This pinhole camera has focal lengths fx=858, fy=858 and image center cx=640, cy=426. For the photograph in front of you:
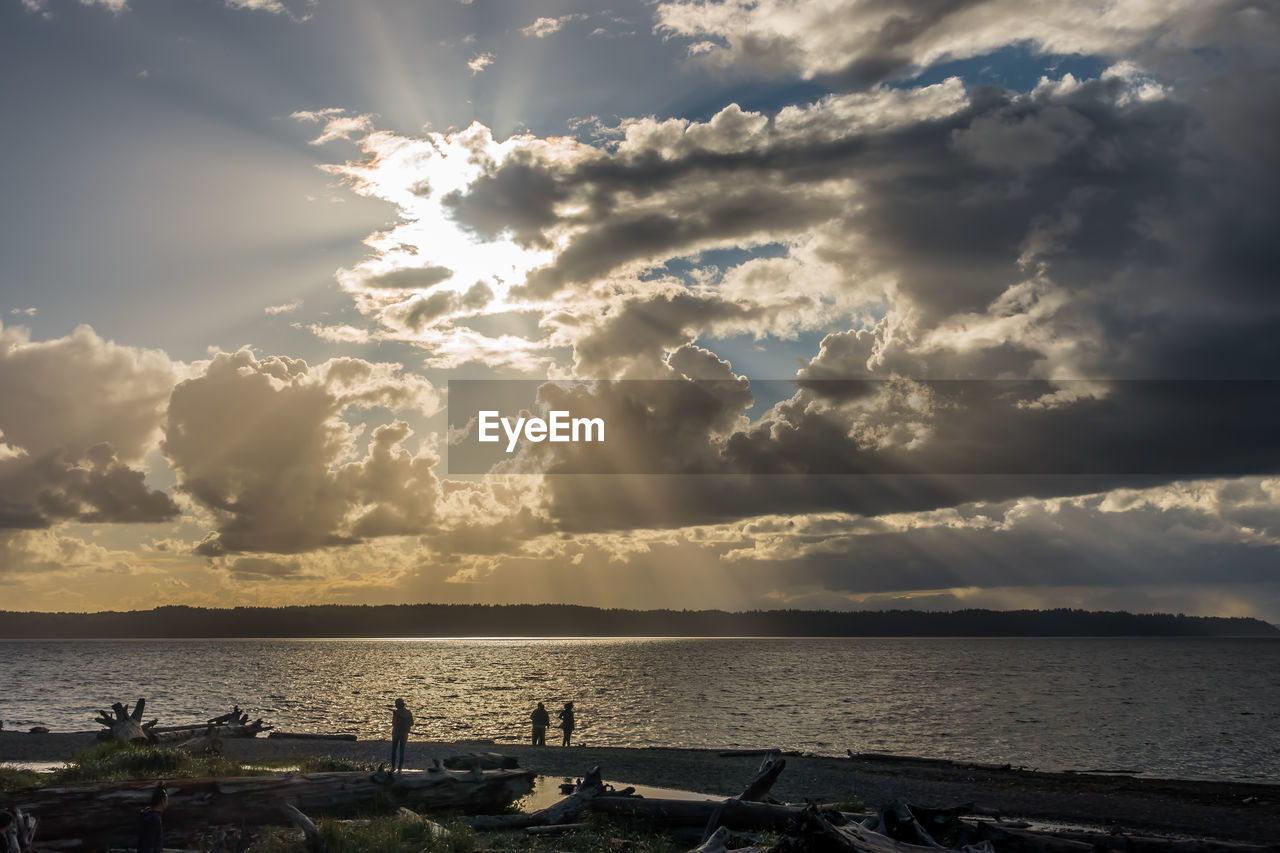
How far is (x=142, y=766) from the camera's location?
22781 millimetres

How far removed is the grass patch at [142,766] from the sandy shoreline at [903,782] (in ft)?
31.6

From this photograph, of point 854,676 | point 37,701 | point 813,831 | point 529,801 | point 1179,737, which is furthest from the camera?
point 854,676

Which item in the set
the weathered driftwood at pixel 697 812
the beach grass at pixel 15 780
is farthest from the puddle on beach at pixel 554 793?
the beach grass at pixel 15 780

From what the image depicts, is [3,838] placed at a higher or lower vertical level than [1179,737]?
higher

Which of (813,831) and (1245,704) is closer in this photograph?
(813,831)

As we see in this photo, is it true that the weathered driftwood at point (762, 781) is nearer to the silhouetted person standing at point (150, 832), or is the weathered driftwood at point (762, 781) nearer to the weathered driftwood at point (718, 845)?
the weathered driftwood at point (718, 845)

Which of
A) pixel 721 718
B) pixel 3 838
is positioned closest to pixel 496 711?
pixel 721 718

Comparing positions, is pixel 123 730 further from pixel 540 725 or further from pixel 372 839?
pixel 372 839

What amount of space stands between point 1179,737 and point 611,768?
41.7m

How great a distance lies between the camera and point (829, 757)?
136 ft

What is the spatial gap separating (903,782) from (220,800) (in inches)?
992

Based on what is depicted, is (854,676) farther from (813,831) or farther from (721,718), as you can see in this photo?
(813,831)

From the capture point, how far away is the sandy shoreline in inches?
1062

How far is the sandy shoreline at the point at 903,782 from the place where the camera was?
26984 mm
